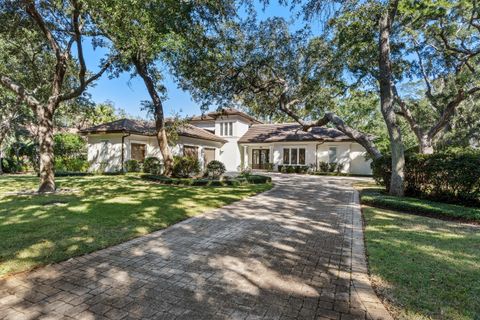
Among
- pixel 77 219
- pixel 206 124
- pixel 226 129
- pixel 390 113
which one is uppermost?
pixel 206 124

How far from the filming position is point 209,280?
355 cm

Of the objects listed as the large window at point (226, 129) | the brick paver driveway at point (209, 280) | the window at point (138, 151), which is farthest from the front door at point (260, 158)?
the brick paver driveway at point (209, 280)

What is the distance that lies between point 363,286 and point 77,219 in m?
6.19

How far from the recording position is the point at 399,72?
15.1m

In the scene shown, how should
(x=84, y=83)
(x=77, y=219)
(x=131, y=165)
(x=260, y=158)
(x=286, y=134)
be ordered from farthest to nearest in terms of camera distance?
(x=260, y=158), (x=286, y=134), (x=131, y=165), (x=84, y=83), (x=77, y=219)

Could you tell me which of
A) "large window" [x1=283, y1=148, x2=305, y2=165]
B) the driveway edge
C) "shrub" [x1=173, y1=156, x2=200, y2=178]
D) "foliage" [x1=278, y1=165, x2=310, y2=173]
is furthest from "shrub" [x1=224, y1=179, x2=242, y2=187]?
"large window" [x1=283, y1=148, x2=305, y2=165]

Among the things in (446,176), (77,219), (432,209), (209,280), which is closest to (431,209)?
(432,209)

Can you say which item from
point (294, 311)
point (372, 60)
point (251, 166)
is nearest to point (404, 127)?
point (251, 166)

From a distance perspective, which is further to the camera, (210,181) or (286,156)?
(286,156)

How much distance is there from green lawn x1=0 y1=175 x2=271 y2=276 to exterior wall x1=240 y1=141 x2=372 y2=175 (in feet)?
55.6

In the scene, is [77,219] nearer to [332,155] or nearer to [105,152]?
[105,152]

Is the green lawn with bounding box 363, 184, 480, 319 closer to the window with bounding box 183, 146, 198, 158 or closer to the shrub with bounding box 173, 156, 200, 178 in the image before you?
the shrub with bounding box 173, 156, 200, 178

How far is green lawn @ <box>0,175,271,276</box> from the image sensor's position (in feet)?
14.2

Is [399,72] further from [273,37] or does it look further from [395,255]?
[395,255]
